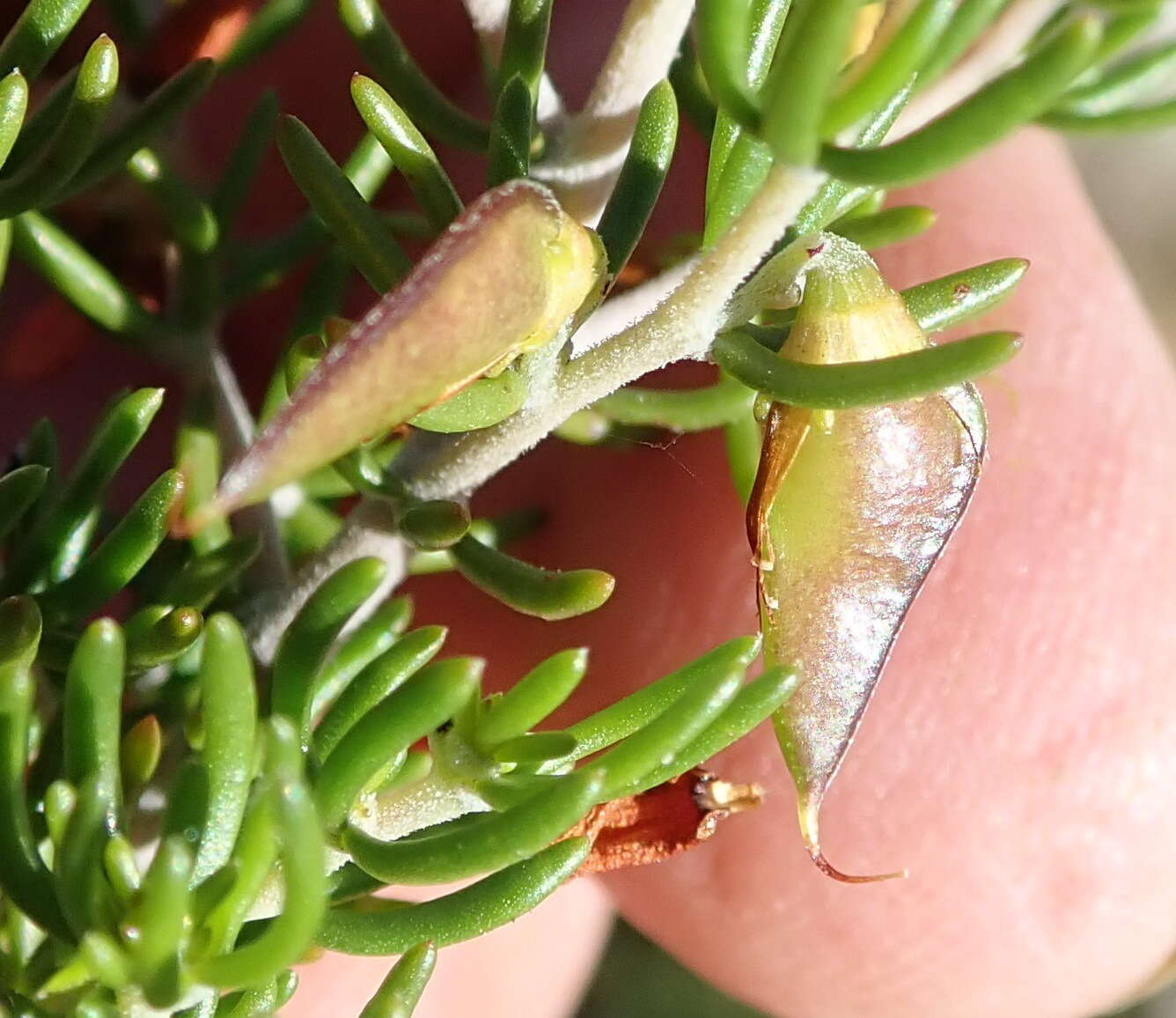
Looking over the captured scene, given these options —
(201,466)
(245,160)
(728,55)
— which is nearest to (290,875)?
(728,55)

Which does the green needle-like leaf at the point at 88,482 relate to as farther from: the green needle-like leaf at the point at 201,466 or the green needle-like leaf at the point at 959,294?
the green needle-like leaf at the point at 959,294

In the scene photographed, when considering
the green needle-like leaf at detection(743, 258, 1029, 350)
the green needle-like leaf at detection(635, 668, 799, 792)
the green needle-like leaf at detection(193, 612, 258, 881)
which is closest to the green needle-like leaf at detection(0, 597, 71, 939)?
the green needle-like leaf at detection(193, 612, 258, 881)

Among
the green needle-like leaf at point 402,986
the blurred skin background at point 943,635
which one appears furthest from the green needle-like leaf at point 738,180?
the blurred skin background at point 943,635

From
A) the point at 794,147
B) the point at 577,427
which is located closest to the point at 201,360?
the point at 577,427

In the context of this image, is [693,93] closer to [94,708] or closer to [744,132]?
[744,132]

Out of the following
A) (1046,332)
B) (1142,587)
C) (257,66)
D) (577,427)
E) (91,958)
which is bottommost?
(1142,587)

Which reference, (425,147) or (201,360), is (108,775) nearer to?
(425,147)
